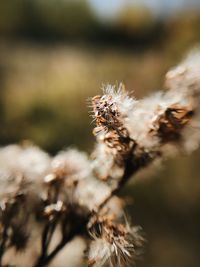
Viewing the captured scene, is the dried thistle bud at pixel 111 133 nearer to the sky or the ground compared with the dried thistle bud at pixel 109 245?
nearer to the sky

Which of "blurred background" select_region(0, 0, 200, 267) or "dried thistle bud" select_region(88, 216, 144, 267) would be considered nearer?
"dried thistle bud" select_region(88, 216, 144, 267)

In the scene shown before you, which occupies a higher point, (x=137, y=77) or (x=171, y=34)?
(x=171, y=34)

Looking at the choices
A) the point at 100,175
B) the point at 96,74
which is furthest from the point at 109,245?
the point at 96,74

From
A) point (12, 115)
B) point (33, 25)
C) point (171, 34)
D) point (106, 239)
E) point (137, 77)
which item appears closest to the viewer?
point (106, 239)

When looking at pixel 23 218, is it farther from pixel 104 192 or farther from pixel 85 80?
pixel 85 80


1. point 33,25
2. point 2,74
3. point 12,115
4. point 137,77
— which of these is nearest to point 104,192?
point 12,115

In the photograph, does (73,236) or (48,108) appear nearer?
(73,236)
